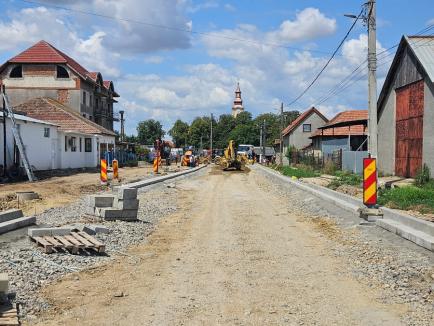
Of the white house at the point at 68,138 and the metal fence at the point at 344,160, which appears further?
the white house at the point at 68,138

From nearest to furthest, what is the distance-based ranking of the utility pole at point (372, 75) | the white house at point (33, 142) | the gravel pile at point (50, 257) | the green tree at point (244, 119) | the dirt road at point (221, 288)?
the dirt road at point (221, 288)
the gravel pile at point (50, 257)
the utility pole at point (372, 75)
the white house at point (33, 142)
the green tree at point (244, 119)

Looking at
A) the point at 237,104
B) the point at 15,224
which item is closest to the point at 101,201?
the point at 15,224

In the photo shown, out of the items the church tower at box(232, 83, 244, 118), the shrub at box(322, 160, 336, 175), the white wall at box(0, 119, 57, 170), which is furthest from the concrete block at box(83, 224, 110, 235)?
the church tower at box(232, 83, 244, 118)

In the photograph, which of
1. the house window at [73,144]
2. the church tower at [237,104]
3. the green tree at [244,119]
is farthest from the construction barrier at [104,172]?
the church tower at [237,104]

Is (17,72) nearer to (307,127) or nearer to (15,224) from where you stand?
(307,127)

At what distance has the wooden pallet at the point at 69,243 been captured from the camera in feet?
29.9

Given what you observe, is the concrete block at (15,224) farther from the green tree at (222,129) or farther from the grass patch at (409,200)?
the green tree at (222,129)

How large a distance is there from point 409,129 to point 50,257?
20.9 meters

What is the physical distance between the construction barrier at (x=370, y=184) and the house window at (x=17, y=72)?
50.7 meters

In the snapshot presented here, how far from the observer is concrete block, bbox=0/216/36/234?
36.1 ft

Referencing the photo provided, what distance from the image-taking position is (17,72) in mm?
57812

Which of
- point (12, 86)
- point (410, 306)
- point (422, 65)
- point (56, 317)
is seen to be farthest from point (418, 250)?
point (12, 86)

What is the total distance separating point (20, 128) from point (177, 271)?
25361 millimetres

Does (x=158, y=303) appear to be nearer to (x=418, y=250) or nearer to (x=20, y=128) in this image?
(x=418, y=250)
